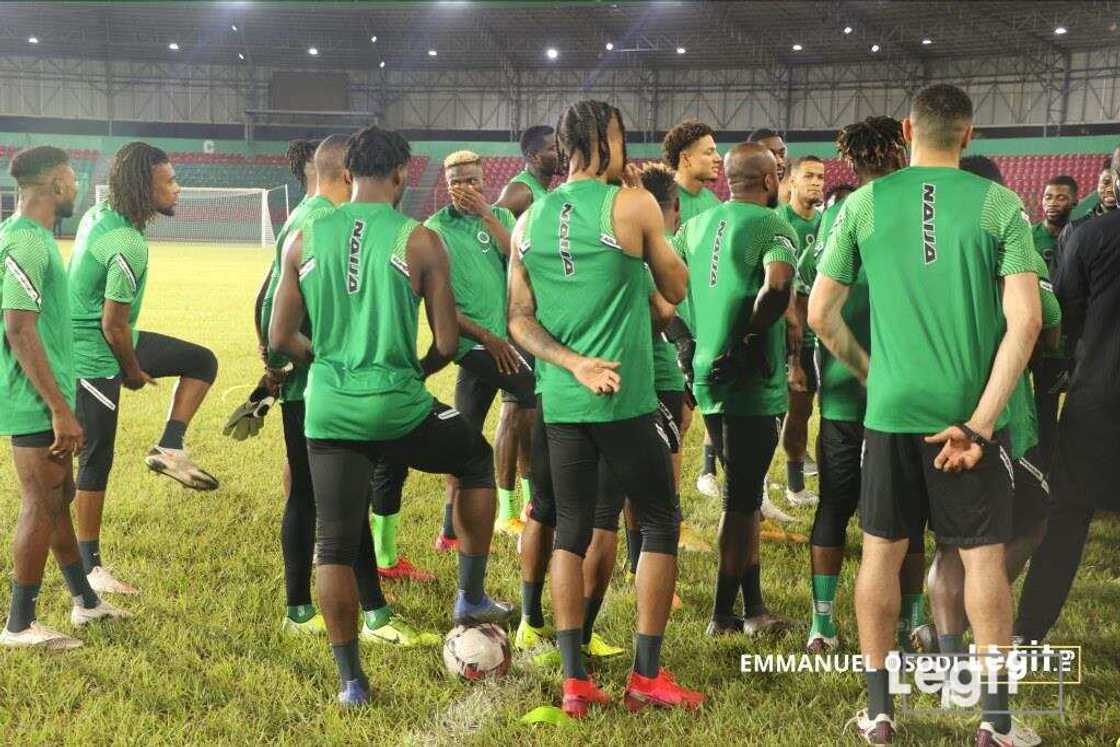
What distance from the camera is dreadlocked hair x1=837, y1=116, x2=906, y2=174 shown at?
4453 mm

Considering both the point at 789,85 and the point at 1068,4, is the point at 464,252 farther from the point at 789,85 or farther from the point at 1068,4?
the point at 789,85

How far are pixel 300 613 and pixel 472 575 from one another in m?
0.87

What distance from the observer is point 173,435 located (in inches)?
254

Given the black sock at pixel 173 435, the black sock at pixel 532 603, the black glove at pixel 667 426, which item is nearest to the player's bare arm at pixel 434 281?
the black glove at pixel 667 426

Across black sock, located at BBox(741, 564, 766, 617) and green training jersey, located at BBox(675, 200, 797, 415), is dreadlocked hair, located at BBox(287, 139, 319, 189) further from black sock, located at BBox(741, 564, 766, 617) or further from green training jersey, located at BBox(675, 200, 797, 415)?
black sock, located at BBox(741, 564, 766, 617)

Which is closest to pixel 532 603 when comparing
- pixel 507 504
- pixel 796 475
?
pixel 507 504

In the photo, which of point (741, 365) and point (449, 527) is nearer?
point (741, 365)

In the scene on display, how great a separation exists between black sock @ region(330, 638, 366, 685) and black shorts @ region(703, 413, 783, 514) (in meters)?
1.93

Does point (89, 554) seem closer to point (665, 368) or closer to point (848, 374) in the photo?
point (665, 368)

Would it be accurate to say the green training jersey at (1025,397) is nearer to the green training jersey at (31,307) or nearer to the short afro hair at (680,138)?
the short afro hair at (680,138)

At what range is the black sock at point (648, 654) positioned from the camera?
4.12m

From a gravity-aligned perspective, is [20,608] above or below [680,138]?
below

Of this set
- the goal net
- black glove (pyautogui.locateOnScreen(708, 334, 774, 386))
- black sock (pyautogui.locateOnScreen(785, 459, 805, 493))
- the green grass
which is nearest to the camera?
the green grass

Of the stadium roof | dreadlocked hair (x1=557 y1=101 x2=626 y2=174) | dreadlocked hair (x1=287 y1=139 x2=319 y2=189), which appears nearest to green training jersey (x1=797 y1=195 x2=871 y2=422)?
dreadlocked hair (x1=557 y1=101 x2=626 y2=174)
